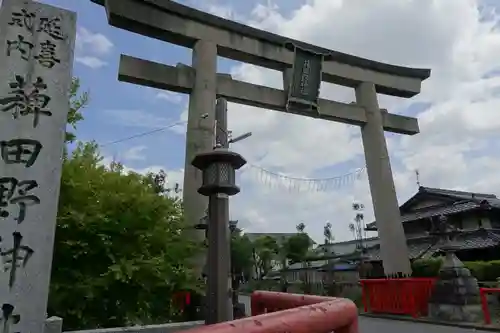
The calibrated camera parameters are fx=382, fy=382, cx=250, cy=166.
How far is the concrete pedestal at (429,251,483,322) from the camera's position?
9453 millimetres

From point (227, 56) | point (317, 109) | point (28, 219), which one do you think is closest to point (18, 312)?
point (28, 219)

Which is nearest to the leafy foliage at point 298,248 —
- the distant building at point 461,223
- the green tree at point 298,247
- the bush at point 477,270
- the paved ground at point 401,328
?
the green tree at point 298,247

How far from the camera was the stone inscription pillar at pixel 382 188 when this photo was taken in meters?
11.3

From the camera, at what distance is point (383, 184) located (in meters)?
11.6

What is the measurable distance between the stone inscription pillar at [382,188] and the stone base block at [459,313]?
148 cm

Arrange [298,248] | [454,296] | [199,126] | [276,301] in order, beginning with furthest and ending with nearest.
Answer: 1. [298,248]
2. [454,296]
3. [199,126]
4. [276,301]

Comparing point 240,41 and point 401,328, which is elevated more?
point 240,41

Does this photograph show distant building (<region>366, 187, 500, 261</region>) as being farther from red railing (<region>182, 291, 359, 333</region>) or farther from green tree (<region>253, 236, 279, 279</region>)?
green tree (<region>253, 236, 279, 279</region>)

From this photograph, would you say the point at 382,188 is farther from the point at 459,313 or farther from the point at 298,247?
the point at 298,247

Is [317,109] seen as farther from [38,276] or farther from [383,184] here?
[38,276]

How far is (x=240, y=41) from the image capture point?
10312 mm

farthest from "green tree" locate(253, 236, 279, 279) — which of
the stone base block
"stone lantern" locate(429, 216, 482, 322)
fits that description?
the stone base block

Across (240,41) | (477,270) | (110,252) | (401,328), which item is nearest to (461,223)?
(477,270)

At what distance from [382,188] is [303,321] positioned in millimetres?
10757
